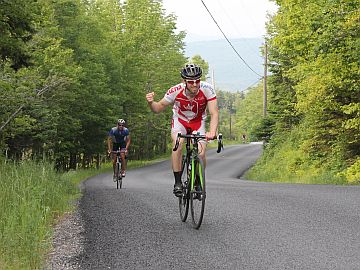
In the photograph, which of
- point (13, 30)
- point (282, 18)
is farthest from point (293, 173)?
point (13, 30)

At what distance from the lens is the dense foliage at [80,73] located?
17.7m

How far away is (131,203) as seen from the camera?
9.80 metres

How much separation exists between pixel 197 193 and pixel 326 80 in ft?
42.3

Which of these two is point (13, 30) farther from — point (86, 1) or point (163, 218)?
point (86, 1)

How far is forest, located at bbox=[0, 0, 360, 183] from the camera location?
16.1 meters

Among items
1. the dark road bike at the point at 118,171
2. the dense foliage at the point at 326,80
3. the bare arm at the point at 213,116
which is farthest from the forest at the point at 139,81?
the bare arm at the point at 213,116

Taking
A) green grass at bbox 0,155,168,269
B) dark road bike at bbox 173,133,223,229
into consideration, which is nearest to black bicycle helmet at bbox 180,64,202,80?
dark road bike at bbox 173,133,223,229

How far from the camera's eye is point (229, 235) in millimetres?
6379

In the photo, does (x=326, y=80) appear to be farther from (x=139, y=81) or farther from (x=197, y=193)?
→ (x=139, y=81)

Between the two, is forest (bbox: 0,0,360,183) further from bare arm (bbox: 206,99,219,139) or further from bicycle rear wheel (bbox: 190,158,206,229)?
bare arm (bbox: 206,99,219,139)

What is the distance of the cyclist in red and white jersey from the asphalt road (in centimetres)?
101

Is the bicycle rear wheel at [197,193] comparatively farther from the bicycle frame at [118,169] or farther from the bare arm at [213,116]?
the bicycle frame at [118,169]

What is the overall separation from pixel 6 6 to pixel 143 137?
4228 centimetres

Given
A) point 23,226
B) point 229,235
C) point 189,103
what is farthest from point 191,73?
point 23,226
